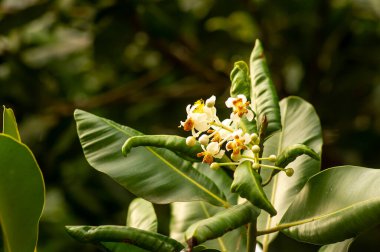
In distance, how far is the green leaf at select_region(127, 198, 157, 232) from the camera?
94cm

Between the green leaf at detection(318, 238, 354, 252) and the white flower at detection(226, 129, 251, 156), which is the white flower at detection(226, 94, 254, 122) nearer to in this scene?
the white flower at detection(226, 129, 251, 156)

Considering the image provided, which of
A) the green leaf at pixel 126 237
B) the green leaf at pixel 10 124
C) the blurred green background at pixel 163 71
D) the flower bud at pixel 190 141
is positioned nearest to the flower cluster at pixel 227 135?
the flower bud at pixel 190 141

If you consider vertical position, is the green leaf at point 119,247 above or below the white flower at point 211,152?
below

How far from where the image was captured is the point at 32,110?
84.1 inches

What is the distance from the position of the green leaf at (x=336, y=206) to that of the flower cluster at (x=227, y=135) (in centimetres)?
5

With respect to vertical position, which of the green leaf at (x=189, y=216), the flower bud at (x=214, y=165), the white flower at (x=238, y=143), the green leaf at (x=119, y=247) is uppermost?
the white flower at (x=238, y=143)

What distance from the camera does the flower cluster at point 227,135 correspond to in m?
0.81

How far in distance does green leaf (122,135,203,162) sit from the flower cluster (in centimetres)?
1

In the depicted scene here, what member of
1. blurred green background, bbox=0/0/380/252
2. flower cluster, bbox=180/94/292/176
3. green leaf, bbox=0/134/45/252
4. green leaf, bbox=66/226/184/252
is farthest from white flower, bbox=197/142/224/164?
blurred green background, bbox=0/0/380/252

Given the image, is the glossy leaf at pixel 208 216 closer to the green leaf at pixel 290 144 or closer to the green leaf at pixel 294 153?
the green leaf at pixel 290 144

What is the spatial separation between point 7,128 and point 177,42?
4.26 ft

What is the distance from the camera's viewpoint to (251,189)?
28.8 inches

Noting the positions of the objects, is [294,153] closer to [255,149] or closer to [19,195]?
[255,149]

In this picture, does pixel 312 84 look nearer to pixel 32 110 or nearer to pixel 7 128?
pixel 32 110
